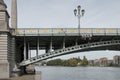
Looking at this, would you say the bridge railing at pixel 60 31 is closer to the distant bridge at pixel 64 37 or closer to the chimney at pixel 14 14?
the distant bridge at pixel 64 37

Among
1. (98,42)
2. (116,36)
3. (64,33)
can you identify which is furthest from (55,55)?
(116,36)

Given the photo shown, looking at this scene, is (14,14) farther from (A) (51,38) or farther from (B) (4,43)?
(B) (4,43)

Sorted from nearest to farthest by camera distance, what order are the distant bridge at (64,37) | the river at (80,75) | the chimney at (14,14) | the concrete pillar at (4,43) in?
the concrete pillar at (4,43) → the distant bridge at (64,37) → the chimney at (14,14) → the river at (80,75)

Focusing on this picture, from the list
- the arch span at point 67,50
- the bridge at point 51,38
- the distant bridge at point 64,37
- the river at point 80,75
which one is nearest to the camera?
the bridge at point 51,38

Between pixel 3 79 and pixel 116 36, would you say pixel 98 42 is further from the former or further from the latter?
pixel 3 79

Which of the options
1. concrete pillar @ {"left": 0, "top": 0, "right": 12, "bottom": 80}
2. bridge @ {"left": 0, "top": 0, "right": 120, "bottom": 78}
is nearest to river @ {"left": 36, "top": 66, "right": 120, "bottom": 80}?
bridge @ {"left": 0, "top": 0, "right": 120, "bottom": 78}

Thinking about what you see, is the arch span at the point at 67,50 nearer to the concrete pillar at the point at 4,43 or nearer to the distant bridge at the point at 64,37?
the distant bridge at the point at 64,37

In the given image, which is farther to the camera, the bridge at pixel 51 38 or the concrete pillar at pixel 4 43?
the bridge at pixel 51 38

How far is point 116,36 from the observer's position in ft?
Result: 166

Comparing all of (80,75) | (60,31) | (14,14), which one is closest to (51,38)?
(60,31)

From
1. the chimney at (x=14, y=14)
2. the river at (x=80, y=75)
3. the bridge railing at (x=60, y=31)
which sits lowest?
the river at (x=80, y=75)

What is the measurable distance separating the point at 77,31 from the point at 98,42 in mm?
3804

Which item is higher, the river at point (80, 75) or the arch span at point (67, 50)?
the arch span at point (67, 50)

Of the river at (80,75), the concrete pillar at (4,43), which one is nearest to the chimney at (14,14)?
the concrete pillar at (4,43)
